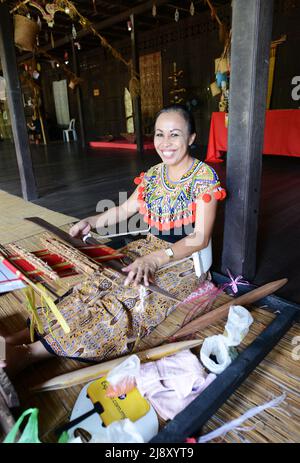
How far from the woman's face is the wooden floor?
0.91 m

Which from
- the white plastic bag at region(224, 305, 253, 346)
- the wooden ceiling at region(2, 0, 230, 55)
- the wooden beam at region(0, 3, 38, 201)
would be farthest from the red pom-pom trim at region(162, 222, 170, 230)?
the wooden ceiling at region(2, 0, 230, 55)

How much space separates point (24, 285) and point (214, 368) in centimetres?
73

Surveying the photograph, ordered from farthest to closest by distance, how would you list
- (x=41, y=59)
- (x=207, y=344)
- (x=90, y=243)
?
(x=41, y=59), (x=90, y=243), (x=207, y=344)

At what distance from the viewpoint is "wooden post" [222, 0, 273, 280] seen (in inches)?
57.2

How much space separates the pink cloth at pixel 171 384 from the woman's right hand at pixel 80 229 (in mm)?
688

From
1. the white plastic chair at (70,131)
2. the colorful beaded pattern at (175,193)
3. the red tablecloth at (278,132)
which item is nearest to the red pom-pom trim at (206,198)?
the colorful beaded pattern at (175,193)

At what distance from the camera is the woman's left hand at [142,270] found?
109 centimetres

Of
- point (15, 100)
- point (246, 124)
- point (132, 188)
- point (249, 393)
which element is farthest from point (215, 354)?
point (15, 100)

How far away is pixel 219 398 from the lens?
1.00 metres

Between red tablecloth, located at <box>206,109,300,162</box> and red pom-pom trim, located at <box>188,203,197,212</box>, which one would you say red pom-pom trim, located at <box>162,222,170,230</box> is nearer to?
red pom-pom trim, located at <box>188,203,197,212</box>

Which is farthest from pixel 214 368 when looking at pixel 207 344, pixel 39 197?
pixel 39 197

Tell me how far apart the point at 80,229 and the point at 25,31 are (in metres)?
3.20

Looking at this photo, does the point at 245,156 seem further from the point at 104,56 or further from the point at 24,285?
the point at 104,56

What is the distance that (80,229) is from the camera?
61.4 inches
